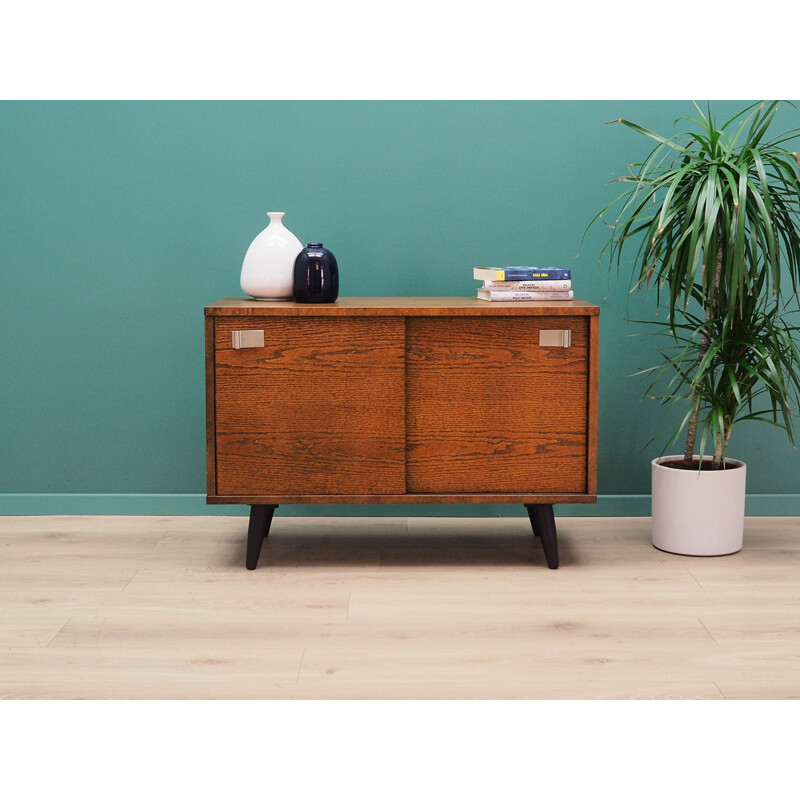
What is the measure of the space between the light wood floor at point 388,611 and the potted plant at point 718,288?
0.59 feet

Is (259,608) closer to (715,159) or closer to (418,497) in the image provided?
(418,497)

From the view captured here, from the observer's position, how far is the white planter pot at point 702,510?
3.03 metres

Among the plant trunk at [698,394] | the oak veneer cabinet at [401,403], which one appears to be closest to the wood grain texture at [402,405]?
the oak veneer cabinet at [401,403]

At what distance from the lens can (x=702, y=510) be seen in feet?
9.95

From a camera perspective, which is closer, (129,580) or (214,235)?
(129,580)

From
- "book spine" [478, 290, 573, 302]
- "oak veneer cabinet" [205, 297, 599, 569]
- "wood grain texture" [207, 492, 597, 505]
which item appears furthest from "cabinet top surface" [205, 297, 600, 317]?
"wood grain texture" [207, 492, 597, 505]

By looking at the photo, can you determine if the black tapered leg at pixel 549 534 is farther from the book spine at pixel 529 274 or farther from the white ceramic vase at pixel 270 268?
the white ceramic vase at pixel 270 268

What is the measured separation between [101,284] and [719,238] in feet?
6.59

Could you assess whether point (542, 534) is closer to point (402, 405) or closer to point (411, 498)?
point (411, 498)

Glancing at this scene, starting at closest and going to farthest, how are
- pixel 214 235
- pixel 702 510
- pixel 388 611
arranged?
1. pixel 388 611
2. pixel 702 510
3. pixel 214 235

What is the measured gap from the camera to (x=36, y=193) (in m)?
3.36

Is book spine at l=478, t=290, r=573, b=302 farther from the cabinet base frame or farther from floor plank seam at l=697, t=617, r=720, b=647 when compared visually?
floor plank seam at l=697, t=617, r=720, b=647

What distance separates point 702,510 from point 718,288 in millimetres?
672

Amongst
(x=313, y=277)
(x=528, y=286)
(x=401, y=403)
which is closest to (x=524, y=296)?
(x=528, y=286)
